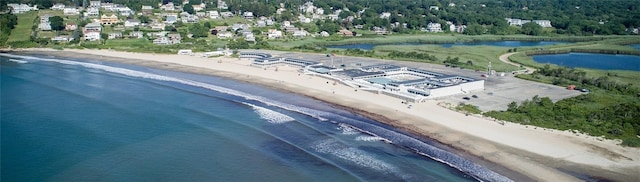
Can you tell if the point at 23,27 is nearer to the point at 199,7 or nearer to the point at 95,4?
the point at 95,4

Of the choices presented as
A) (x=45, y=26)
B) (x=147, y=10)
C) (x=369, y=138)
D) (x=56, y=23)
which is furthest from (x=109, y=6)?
(x=369, y=138)

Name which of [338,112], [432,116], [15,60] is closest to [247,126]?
[338,112]

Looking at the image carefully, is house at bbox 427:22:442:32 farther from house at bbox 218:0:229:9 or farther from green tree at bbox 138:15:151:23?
green tree at bbox 138:15:151:23

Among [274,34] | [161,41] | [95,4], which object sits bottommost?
[161,41]

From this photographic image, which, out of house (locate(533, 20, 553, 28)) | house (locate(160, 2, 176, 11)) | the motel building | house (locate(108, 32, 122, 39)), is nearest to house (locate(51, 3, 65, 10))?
house (locate(160, 2, 176, 11))

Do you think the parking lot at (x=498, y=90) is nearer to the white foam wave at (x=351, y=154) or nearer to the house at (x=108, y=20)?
the white foam wave at (x=351, y=154)

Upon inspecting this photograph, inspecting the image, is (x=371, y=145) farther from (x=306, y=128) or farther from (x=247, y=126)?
(x=247, y=126)

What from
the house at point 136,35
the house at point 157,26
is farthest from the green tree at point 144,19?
the house at point 136,35
